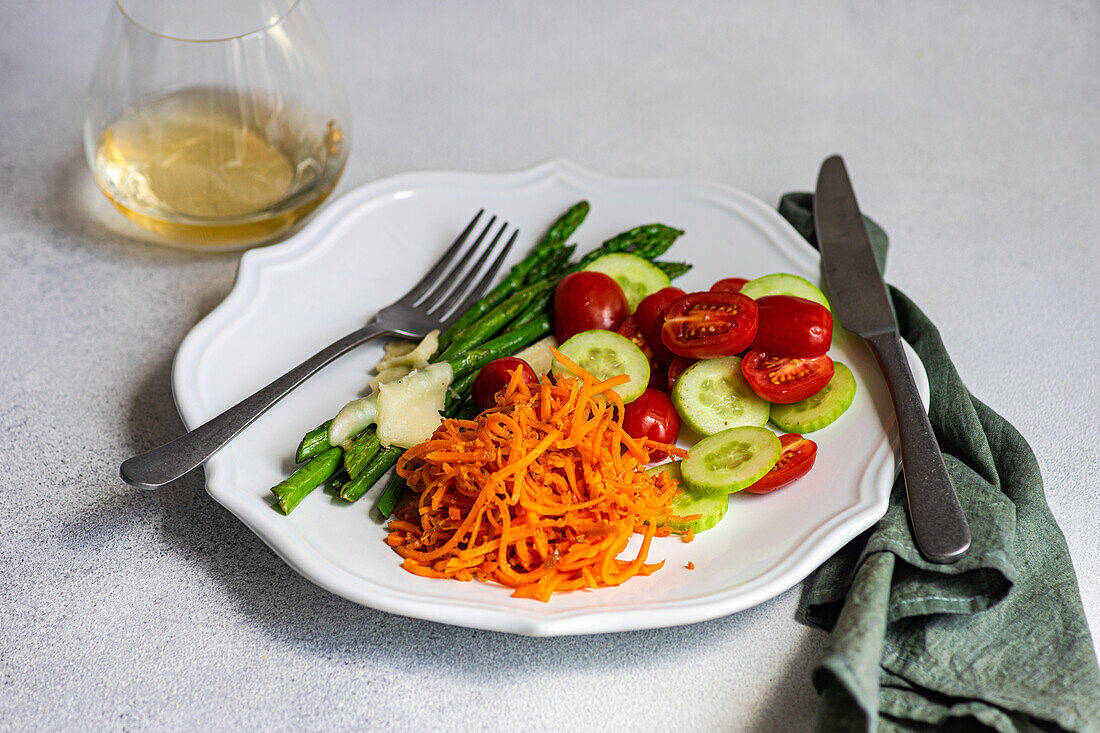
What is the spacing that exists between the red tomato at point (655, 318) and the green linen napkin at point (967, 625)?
0.79 m

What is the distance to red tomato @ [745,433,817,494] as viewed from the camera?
2.64m

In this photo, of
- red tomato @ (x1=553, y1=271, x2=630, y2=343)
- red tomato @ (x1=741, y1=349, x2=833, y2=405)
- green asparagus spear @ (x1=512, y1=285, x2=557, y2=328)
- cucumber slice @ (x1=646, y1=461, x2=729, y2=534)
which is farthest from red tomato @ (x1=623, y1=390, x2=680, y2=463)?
green asparagus spear @ (x1=512, y1=285, x2=557, y2=328)

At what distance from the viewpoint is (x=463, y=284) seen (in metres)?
3.40

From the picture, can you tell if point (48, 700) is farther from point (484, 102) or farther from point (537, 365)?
point (484, 102)

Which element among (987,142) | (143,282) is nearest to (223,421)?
(143,282)

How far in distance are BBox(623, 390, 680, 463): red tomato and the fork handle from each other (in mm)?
904

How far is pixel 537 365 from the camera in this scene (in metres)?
3.05

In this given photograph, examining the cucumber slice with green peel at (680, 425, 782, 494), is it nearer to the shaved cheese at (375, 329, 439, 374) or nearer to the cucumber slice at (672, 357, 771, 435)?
the cucumber slice at (672, 357, 771, 435)

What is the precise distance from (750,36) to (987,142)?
1.43m

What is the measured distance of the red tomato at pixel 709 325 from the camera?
111 inches

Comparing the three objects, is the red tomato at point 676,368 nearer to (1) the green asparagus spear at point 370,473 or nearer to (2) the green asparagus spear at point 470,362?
(2) the green asparagus spear at point 470,362

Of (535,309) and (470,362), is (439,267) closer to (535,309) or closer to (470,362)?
(535,309)

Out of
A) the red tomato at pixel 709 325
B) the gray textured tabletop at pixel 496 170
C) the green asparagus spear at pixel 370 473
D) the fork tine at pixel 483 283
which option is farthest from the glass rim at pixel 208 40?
the red tomato at pixel 709 325

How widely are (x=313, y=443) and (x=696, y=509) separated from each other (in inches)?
40.2
